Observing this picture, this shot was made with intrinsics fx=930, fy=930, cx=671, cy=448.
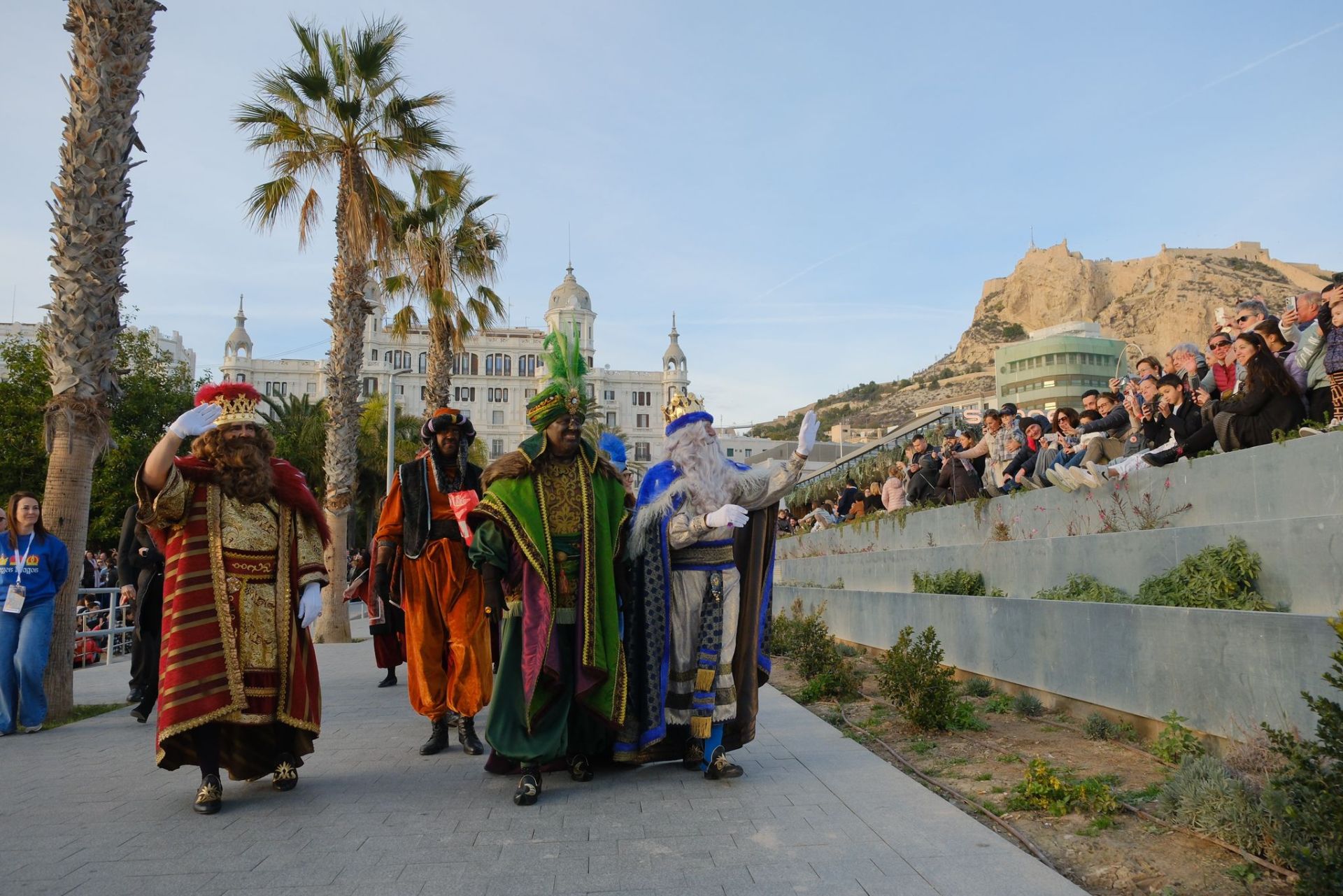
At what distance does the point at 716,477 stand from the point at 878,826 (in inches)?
91.8

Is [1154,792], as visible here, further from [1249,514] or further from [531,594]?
[531,594]

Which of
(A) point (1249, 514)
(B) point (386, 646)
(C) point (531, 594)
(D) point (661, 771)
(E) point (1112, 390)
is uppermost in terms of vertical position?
(E) point (1112, 390)

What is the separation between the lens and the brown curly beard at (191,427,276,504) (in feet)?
18.2

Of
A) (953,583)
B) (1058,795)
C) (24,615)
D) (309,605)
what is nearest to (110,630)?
(24,615)

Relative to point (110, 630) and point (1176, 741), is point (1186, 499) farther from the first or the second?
point (110, 630)

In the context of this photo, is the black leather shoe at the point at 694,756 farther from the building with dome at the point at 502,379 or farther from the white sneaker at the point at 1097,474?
the building with dome at the point at 502,379

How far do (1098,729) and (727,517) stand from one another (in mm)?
3045

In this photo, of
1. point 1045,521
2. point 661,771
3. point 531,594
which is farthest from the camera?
point 1045,521

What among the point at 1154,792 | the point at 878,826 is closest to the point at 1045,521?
the point at 1154,792

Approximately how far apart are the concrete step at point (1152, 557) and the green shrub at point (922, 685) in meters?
1.42

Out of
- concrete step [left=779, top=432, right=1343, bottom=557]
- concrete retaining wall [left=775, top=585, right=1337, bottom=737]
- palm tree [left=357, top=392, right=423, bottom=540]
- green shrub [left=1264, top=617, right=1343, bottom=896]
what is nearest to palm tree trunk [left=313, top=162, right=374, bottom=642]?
concrete step [left=779, top=432, right=1343, bottom=557]

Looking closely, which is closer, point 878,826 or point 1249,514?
point 878,826

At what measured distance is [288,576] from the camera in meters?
5.66

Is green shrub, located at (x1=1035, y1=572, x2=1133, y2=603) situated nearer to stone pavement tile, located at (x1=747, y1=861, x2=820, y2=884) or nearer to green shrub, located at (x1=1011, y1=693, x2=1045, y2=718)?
green shrub, located at (x1=1011, y1=693, x2=1045, y2=718)
